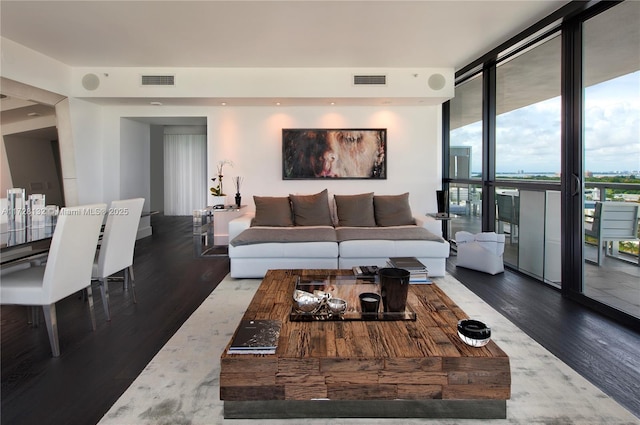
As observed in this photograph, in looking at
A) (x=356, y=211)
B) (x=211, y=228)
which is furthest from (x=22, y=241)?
(x=356, y=211)

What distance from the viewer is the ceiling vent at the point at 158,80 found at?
5.42 m

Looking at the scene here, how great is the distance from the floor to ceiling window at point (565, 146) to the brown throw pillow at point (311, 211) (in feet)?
6.91

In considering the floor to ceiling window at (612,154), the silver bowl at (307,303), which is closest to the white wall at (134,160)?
the silver bowl at (307,303)

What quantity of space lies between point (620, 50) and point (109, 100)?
247 inches

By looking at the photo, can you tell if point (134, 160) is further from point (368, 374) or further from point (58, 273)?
point (368, 374)

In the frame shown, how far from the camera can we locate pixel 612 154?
3.00 metres

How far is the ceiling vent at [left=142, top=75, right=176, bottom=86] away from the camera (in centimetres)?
542

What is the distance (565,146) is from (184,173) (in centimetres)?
956

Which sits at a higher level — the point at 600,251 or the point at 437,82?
the point at 437,82

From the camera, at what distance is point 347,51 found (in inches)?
184

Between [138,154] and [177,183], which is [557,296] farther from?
[177,183]

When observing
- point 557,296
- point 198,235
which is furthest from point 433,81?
point 198,235

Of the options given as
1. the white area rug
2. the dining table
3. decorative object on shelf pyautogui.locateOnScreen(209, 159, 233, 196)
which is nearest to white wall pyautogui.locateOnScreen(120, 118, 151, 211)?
decorative object on shelf pyautogui.locateOnScreen(209, 159, 233, 196)

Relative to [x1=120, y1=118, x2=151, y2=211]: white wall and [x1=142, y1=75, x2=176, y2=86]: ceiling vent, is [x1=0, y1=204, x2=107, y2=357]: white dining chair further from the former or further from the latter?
[x1=120, y1=118, x2=151, y2=211]: white wall
